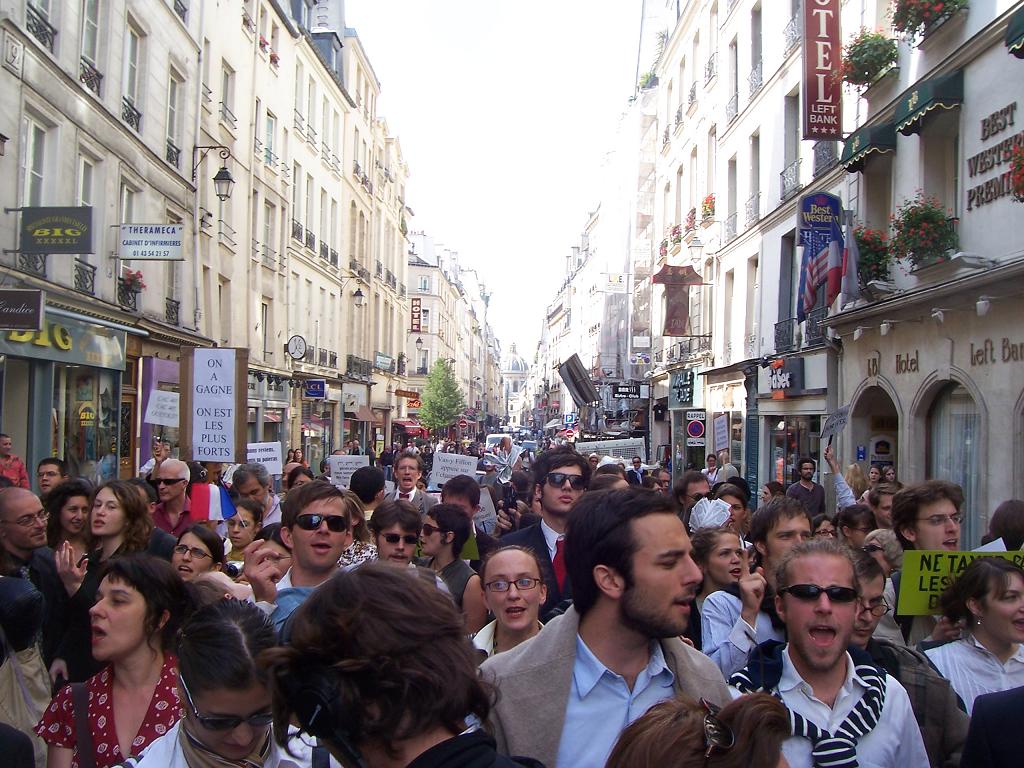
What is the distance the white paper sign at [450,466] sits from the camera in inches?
448

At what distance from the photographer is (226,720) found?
8.55 feet

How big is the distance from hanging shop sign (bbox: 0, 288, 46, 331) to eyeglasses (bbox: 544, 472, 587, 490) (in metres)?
8.19

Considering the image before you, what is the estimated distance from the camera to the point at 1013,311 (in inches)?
446

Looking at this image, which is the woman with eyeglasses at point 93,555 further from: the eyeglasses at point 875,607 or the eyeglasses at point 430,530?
the eyeglasses at point 875,607

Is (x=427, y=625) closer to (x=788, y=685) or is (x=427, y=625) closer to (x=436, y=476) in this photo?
(x=788, y=685)

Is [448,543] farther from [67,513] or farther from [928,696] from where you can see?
[928,696]

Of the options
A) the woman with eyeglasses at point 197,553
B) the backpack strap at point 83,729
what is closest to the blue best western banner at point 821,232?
the woman with eyeglasses at point 197,553

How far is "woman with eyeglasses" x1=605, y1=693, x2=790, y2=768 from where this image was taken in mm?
1976

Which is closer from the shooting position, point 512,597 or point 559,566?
point 512,597

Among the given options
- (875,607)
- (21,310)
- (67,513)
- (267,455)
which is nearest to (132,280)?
(21,310)

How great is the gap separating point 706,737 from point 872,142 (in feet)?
47.2

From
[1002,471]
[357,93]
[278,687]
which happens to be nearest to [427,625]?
[278,687]

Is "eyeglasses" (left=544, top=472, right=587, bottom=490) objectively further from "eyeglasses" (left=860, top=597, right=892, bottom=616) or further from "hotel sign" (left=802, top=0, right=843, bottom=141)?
"hotel sign" (left=802, top=0, right=843, bottom=141)

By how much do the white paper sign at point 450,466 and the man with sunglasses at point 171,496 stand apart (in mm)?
4264
